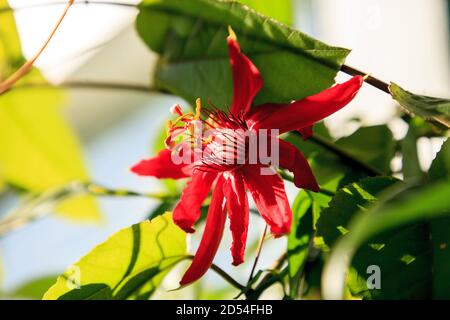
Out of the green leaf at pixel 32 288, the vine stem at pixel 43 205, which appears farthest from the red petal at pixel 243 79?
the green leaf at pixel 32 288

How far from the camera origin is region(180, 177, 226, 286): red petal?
11.2 inches

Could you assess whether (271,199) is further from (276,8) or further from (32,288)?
(32,288)

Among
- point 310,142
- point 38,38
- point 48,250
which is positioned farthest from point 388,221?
point 48,250

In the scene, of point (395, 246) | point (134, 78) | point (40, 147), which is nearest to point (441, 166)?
point (395, 246)

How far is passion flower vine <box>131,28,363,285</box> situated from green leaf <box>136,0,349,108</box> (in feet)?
0.05

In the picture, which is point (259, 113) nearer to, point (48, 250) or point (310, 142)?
point (310, 142)

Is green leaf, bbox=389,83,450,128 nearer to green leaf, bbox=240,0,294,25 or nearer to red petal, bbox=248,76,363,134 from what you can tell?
red petal, bbox=248,76,363,134

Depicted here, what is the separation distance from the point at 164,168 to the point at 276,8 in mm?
184

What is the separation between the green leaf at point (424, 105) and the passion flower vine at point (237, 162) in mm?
20

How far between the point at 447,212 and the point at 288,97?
9 centimetres

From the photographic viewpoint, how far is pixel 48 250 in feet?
5.08

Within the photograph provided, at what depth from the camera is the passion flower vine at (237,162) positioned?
280 mm

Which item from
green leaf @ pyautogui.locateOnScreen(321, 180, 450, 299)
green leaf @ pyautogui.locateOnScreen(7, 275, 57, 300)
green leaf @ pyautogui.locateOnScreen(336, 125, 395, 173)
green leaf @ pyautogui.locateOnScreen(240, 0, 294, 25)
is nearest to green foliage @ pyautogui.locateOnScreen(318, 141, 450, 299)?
green leaf @ pyautogui.locateOnScreen(321, 180, 450, 299)

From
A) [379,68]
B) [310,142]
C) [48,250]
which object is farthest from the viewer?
[48,250]
